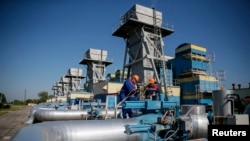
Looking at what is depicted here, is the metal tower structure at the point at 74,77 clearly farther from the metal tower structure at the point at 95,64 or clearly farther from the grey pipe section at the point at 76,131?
the grey pipe section at the point at 76,131

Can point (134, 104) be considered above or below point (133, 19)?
below

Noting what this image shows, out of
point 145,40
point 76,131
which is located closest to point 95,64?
point 145,40

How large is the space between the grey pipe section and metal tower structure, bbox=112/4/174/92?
21.8 metres

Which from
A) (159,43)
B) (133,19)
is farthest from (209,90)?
(133,19)

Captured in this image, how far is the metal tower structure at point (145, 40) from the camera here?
2725 cm

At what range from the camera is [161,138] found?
18.1ft

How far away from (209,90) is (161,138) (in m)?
25.8

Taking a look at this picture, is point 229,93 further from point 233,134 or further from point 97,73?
point 97,73

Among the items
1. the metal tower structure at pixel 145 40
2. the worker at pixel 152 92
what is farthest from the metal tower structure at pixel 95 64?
the worker at pixel 152 92

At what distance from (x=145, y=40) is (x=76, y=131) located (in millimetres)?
24134

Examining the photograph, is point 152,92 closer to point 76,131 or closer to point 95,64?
point 76,131

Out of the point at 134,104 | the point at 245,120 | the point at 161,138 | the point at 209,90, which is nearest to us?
the point at 245,120

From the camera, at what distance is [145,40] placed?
27453mm

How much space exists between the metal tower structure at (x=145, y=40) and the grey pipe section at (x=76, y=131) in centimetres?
2177
